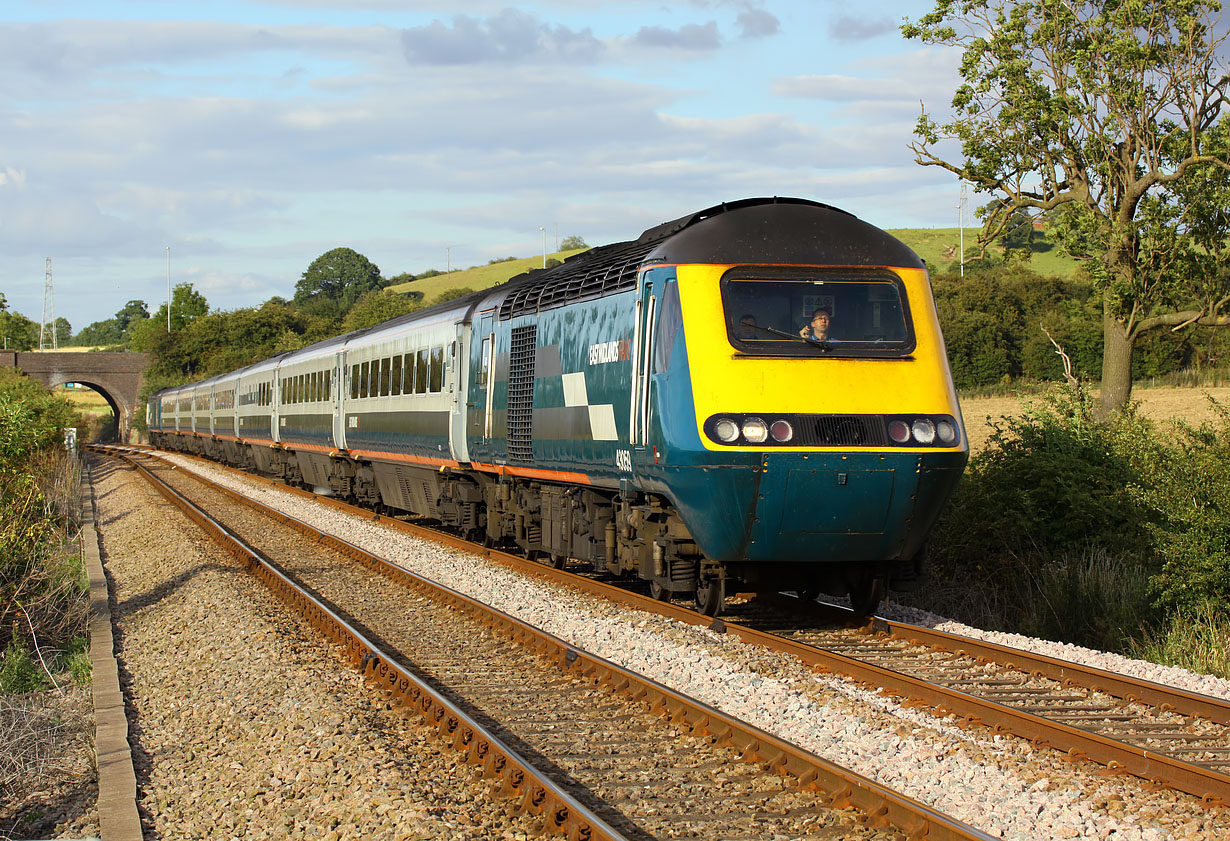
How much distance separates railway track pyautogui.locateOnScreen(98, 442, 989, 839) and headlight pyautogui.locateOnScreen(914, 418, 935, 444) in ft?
9.53

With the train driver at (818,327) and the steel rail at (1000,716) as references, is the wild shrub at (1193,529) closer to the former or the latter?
the steel rail at (1000,716)

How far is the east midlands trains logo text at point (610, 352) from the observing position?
10009 millimetres

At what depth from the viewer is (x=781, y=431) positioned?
343 inches

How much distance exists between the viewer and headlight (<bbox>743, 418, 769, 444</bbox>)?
869 cm

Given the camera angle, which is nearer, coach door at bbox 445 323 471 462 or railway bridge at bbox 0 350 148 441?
coach door at bbox 445 323 471 462

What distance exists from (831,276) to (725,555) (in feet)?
7.54

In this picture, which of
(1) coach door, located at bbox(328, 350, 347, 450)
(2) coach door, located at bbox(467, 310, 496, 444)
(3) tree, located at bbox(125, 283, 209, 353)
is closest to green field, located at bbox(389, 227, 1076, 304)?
(3) tree, located at bbox(125, 283, 209, 353)

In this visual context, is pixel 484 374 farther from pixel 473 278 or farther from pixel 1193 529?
pixel 473 278

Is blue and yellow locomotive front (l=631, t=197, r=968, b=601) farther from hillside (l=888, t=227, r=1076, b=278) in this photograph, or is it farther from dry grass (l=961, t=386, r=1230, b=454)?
hillside (l=888, t=227, r=1076, b=278)

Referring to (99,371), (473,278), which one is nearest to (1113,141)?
(99,371)

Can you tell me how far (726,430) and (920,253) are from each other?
359ft

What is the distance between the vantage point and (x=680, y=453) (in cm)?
884

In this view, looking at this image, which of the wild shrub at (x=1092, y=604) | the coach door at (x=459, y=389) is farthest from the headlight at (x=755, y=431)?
the coach door at (x=459, y=389)

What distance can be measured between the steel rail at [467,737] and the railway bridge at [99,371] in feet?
251
